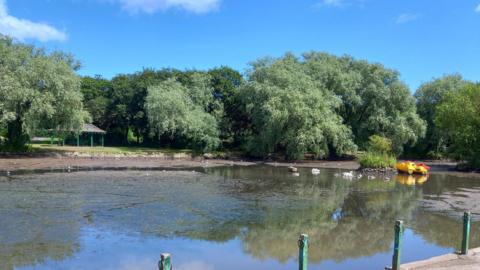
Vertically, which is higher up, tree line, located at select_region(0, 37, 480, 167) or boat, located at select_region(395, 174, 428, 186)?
tree line, located at select_region(0, 37, 480, 167)

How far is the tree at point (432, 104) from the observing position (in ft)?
213

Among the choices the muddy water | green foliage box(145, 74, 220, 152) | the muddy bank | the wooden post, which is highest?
green foliage box(145, 74, 220, 152)

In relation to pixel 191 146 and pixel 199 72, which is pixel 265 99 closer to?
pixel 191 146

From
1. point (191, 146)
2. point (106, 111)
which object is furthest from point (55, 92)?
point (106, 111)

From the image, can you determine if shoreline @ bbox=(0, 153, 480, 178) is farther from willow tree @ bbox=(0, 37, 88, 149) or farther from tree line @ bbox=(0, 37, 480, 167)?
willow tree @ bbox=(0, 37, 88, 149)

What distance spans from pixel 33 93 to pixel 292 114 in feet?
90.3

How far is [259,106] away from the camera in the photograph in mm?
56875

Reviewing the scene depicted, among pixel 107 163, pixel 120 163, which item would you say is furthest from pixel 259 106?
pixel 107 163

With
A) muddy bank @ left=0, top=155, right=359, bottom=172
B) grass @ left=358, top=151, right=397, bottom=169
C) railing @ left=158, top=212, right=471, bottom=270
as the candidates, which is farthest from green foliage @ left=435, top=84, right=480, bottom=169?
railing @ left=158, top=212, right=471, bottom=270

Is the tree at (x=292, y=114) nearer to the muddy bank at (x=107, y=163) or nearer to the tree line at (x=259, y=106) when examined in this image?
the tree line at (x=259, y=106)

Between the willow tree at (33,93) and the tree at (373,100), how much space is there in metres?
30.0

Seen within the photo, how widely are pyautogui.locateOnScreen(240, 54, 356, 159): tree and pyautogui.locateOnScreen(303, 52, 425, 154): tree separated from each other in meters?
2.57

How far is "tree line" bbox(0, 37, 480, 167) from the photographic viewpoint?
46.3m

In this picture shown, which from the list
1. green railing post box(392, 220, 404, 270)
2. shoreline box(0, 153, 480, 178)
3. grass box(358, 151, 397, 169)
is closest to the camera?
green railing post box(392, 220, 404, 270)
